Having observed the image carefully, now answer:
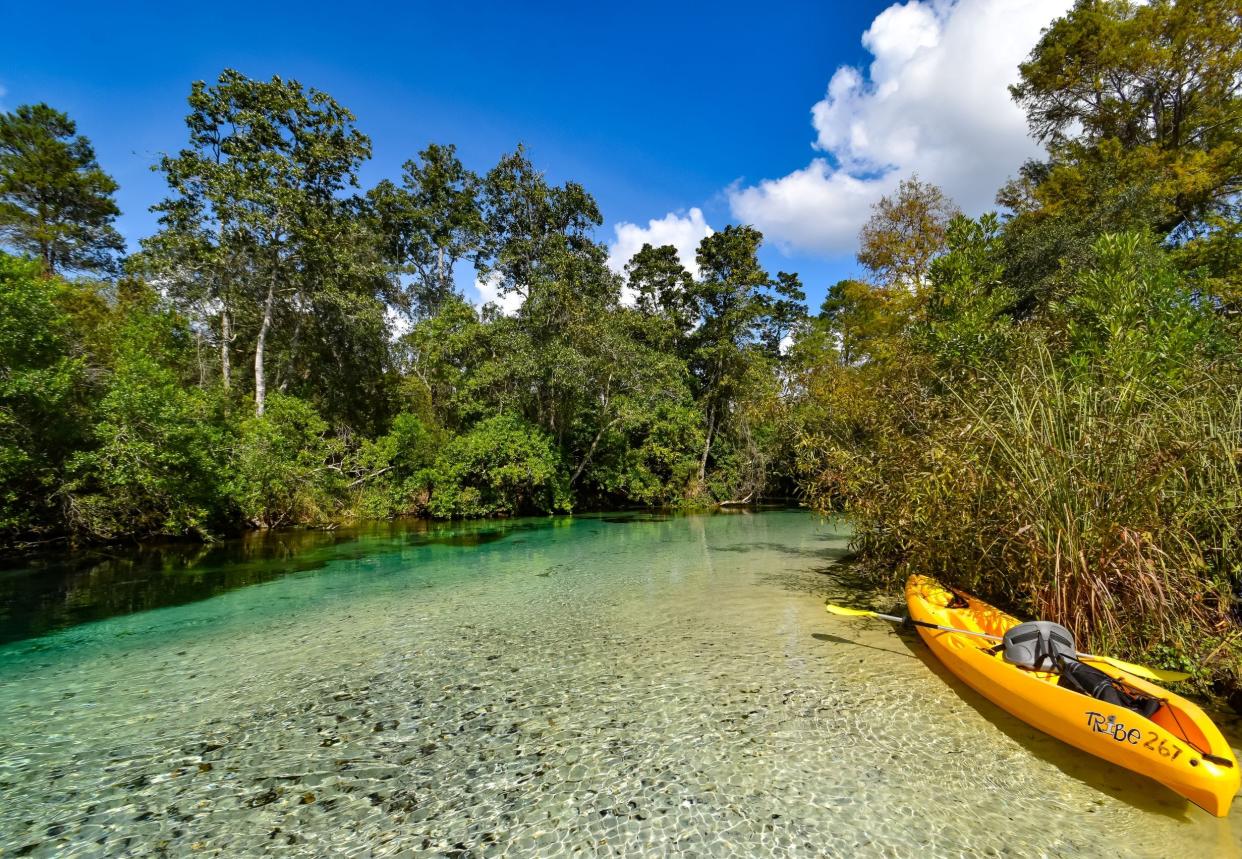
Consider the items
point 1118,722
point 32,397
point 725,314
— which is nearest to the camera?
point 1118,722

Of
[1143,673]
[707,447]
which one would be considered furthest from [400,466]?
→ [1143,673]

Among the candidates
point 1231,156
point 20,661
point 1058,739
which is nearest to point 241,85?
point 20,661

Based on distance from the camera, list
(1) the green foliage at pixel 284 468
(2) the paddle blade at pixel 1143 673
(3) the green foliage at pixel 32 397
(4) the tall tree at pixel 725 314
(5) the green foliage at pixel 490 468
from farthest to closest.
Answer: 1. (4) the tall tree at pixel 725 314
2. (5) the green foliage at pixel 490 468
3. (1) the green foliage at pixel 284 468
4. (3) the green foliage at pixel 32 397
5. (2) the paddle blade at pixel 1143 673

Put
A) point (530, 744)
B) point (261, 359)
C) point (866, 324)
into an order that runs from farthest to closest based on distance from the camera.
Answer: point (866, 324) → point (261, 359) → point (530, 744)

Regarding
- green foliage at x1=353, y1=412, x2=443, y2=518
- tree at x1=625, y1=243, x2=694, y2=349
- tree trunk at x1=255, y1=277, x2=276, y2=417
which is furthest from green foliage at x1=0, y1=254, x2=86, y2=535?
tree at x1=625, y1=243, x2=694, y2=349

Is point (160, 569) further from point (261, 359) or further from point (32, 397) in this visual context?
point (261, 359)

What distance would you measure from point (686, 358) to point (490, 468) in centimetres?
1297

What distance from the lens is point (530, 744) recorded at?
4.25 meters

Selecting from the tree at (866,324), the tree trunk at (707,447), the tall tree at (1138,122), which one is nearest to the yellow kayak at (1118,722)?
the tree at (866,324)

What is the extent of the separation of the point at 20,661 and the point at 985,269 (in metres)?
15.4

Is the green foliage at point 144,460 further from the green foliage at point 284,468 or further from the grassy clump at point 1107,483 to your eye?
the grassy clump at point 1107,483

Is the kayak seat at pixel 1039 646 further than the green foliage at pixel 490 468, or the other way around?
the green foliage at pixel 490 468

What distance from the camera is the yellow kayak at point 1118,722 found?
296 cm

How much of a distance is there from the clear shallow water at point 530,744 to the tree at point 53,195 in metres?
21.3
